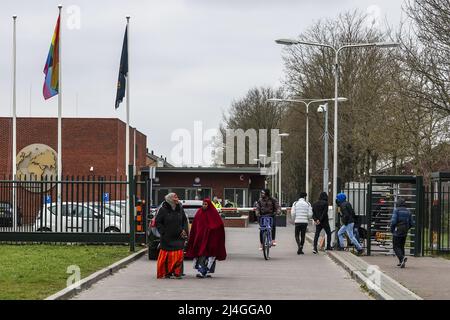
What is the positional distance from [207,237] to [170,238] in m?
0.94

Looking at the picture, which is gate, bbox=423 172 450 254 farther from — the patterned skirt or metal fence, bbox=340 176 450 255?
the patterned skirt

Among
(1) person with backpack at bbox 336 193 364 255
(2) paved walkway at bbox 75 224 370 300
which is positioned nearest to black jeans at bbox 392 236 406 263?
(2) paved walkway at bbox 75 224 370 300

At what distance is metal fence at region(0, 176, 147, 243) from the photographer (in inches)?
1123

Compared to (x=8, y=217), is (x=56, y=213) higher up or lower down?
higher up

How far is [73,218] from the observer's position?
29.0 metres

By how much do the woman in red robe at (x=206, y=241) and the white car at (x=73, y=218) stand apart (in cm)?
940

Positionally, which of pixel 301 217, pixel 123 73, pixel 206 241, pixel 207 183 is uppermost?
pixel 123 73

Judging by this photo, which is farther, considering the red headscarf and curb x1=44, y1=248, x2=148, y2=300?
the red headscarf

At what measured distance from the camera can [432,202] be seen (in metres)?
26.9

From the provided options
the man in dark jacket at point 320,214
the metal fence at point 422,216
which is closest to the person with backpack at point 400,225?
the metal fence at point 422,216

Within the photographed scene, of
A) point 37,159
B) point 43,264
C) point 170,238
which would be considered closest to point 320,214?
point 43,264

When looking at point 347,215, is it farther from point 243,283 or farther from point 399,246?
point 243,283

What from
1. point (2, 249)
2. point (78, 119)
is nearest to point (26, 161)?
point (78, 119)

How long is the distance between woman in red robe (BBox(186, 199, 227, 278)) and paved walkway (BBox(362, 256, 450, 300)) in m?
3.57
